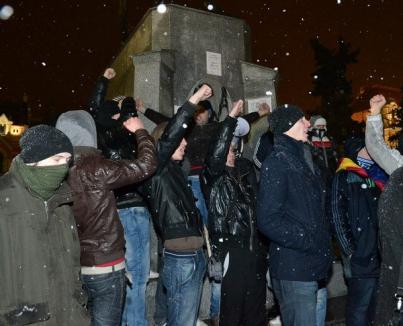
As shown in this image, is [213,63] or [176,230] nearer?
[176,230]

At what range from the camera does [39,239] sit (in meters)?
2.71

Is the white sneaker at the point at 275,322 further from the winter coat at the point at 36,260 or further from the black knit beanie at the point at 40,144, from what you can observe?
the black knit beanie at the point at 40,144

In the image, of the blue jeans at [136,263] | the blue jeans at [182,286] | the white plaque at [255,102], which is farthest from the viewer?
the white plaque at [255,102]

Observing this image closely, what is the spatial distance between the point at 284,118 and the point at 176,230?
1408mm

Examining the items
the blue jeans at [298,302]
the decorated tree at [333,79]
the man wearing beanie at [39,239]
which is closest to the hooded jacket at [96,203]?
the man wearing beanie at [39,239]

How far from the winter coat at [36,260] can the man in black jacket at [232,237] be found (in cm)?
187

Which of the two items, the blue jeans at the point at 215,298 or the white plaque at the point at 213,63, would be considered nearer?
the blue jeans at the point at 215,298

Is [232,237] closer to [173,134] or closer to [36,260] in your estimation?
[173,134]

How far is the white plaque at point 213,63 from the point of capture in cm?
866

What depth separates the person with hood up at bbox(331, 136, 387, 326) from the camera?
4117mm

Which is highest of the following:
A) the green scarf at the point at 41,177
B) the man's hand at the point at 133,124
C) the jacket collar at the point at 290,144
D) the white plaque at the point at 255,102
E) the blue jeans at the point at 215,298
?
the white plaque at the point at 255,102

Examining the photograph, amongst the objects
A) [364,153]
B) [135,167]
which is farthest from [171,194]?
[364,153]

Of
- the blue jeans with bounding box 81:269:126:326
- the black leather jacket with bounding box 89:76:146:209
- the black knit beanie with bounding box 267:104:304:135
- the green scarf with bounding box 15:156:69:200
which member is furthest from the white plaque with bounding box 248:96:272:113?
the green scarf with bounding box 15:156:69:200

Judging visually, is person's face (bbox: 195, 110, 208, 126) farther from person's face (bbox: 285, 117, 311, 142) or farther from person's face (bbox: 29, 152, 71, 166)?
person's face (bbox: 29, 152, 71, 166)
